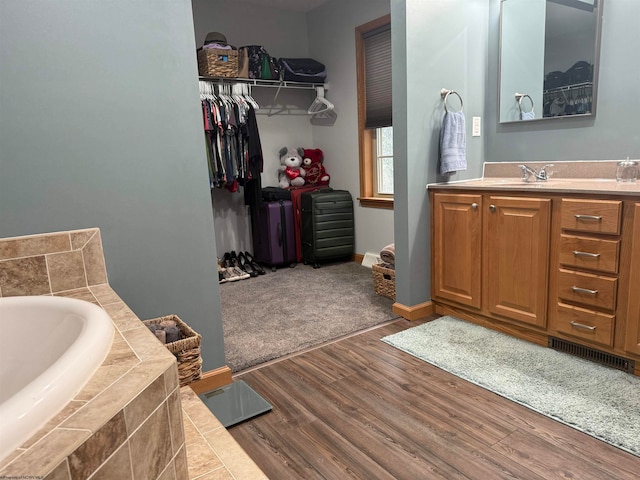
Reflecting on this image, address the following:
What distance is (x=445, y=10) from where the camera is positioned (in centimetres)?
280

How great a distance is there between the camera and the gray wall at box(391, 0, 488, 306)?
8.89ft

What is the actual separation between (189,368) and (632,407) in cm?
186

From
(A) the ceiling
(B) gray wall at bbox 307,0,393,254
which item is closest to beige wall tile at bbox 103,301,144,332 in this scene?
(B) gray wall at bbox 307,0,393,254

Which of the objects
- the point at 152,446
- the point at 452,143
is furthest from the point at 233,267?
the point at 152,446

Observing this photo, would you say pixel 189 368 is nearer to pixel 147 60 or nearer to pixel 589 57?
pixel 147 60

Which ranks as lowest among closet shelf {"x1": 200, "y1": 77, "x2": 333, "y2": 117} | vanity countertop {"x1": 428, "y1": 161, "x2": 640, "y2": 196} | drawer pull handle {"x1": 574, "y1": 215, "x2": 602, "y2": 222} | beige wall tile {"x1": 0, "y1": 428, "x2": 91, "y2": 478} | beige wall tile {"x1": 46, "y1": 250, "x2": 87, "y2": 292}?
beige wall tile {"x1": 0, "y1": 428, "x2": 91, "y2": 478}

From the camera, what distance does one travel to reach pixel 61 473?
0.77m

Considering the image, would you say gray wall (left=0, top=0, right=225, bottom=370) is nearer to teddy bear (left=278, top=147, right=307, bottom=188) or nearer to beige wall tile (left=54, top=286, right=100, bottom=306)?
beige wall tile (left=54, top=286, right=100, bottom=306)

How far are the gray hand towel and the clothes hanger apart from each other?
202 cm

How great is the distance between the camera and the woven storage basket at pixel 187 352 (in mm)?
1916

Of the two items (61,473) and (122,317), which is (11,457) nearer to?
(61,473)

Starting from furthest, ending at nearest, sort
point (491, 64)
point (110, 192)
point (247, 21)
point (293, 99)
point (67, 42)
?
point (293, 99)
point (247, 21)
point (491, 64)
point (110, 192)
point (67, 42)

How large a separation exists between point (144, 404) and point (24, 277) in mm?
1060

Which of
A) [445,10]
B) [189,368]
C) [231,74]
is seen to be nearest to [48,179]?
[189,368]
